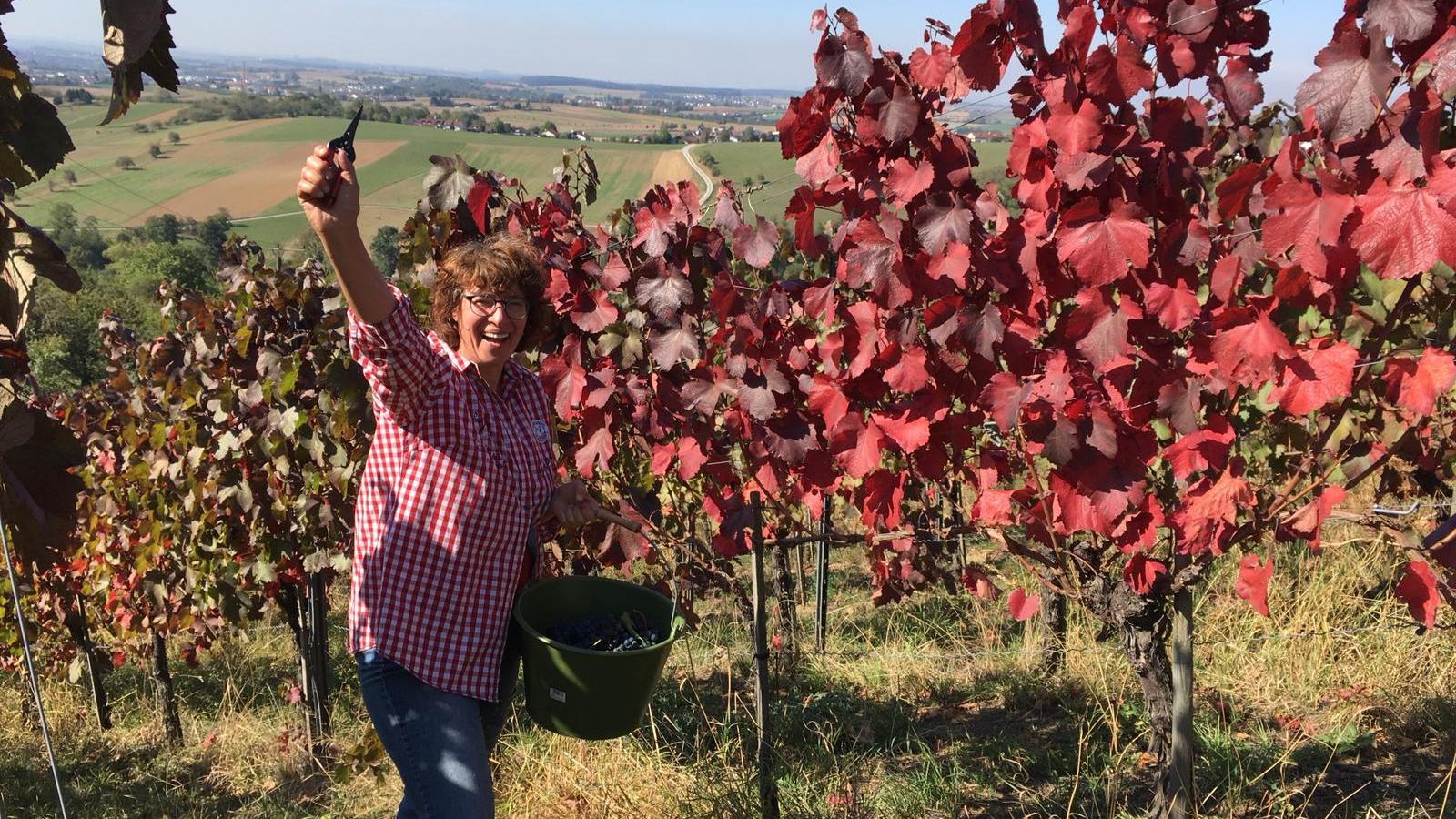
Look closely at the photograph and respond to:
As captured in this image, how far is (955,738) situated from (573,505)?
180cm

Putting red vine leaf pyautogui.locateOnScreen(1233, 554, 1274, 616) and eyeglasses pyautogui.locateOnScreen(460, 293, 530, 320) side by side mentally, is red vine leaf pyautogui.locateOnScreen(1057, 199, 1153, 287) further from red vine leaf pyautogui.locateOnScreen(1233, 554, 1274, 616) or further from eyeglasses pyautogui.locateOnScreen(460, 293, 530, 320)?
eyeglasses pyautogui.locateOnScreen(460, 293, 530, 320)

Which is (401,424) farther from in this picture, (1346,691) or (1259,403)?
(1346,691)

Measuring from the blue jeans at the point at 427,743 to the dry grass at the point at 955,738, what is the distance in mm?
909

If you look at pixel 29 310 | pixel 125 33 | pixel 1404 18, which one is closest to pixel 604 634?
pixel 29 310

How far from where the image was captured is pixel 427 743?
1.80 metres

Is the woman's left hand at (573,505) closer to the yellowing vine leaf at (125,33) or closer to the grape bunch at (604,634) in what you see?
the grape bunch at (604,634)

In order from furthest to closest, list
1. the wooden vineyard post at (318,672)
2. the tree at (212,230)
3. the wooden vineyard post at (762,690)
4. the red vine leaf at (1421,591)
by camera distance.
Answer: the tree at (212,230), the wooden vineyard post at (318,672), the wooden vineyard post at (762,690), the red vine leaf at (1421,591)

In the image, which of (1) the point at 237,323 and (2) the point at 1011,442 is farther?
(1) the point at 237,323

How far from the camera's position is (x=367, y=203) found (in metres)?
39.6

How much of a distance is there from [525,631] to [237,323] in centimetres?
252

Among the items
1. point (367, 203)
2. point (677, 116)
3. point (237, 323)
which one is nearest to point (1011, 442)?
point (237, 323)

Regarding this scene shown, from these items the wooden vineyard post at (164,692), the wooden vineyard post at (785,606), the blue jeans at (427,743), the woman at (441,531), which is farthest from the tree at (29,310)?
the wooden vineyard post at (164,692)

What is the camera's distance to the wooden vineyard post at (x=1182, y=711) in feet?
6.98

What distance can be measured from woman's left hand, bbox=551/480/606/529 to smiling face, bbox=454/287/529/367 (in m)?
0.28
